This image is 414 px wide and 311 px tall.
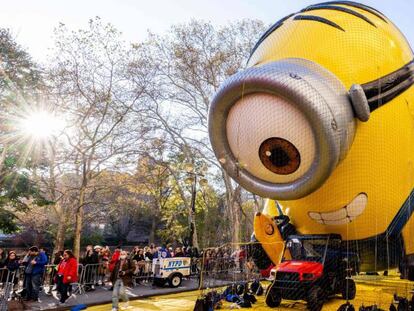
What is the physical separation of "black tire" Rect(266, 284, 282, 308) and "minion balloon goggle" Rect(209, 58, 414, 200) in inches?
149

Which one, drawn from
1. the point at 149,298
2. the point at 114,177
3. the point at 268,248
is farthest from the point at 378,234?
the point at 114,177

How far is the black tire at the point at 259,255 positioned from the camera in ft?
31.2

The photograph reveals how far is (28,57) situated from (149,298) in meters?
12.8

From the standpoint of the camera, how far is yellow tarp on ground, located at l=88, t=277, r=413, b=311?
945cm

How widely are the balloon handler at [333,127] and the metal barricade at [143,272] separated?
25.7 feet

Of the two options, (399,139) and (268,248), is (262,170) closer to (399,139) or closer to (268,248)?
(399,139)

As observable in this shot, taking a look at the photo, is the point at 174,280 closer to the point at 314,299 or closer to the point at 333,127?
the point at 314,299

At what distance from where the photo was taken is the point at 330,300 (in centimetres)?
972

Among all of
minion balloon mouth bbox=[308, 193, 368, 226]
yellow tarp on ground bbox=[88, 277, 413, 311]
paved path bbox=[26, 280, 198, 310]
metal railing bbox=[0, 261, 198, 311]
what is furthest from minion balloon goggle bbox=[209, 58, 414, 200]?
metal railing bbox=[0, 261, 198, 311]

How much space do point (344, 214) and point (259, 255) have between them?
3103mm

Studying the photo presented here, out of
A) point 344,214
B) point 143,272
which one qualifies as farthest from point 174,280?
point 344,214

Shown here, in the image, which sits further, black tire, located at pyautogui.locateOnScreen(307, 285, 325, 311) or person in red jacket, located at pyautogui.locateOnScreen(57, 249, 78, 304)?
person in red jacket, located at pyautogui.locateOnScreen(57, 249, 78, 304)

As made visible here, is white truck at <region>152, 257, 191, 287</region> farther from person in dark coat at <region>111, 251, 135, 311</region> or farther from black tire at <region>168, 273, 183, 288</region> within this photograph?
person in dark coat at <region>111, 251, 135, 311</region>

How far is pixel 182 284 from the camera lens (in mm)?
14594
